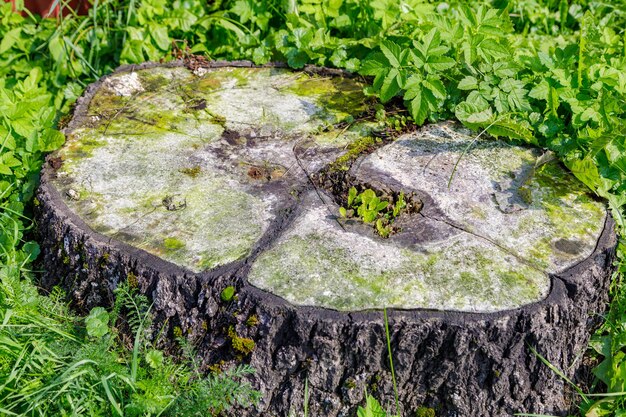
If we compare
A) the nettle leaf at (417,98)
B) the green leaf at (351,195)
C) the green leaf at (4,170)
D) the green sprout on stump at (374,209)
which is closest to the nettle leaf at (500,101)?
the nettle leaf at (417,98)

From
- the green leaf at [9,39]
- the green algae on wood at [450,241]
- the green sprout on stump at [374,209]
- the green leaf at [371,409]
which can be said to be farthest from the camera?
the green leaf at [9,39]

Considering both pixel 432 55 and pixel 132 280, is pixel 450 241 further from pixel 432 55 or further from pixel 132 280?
pixel 132 280

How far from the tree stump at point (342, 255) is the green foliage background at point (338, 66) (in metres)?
0.12

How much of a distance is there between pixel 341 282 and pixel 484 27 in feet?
4.96

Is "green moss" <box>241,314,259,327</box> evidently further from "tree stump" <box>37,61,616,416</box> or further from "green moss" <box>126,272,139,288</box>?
"green moss" <box>126,272,139,288</box>

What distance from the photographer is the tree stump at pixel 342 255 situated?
231 cm

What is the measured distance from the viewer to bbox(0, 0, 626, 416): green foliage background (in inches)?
104

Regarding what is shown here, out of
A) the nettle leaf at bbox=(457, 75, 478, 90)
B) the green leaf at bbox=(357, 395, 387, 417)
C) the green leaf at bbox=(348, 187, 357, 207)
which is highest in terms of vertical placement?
the nettle leaf at bbox=(457, 75, 478, 90)

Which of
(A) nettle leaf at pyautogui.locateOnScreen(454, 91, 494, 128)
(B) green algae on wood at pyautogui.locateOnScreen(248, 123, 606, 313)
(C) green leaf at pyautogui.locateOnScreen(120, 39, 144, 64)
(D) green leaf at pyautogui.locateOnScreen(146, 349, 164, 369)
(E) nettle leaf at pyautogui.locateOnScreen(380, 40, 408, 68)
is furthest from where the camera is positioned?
(C) green leaf at pyautogui.locateOnScreen(120, 39, 144, 64)

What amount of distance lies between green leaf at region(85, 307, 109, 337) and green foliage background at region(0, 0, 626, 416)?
1 centimetres

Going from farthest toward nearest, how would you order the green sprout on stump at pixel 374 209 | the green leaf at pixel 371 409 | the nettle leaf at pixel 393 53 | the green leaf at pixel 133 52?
1. the green leaf at pixel 133 52
2. the nettle leaf at pixel 393 53
3. the green sprout on stump at pixel 374 209
4. the green leaf at pixel 371 409

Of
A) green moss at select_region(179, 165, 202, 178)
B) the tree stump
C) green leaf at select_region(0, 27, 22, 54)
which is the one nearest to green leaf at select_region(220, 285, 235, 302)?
the tree stump

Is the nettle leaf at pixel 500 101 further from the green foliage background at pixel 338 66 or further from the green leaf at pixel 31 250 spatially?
the green leaf at pixel 31 250

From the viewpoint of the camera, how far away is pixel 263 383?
96.6 inches
